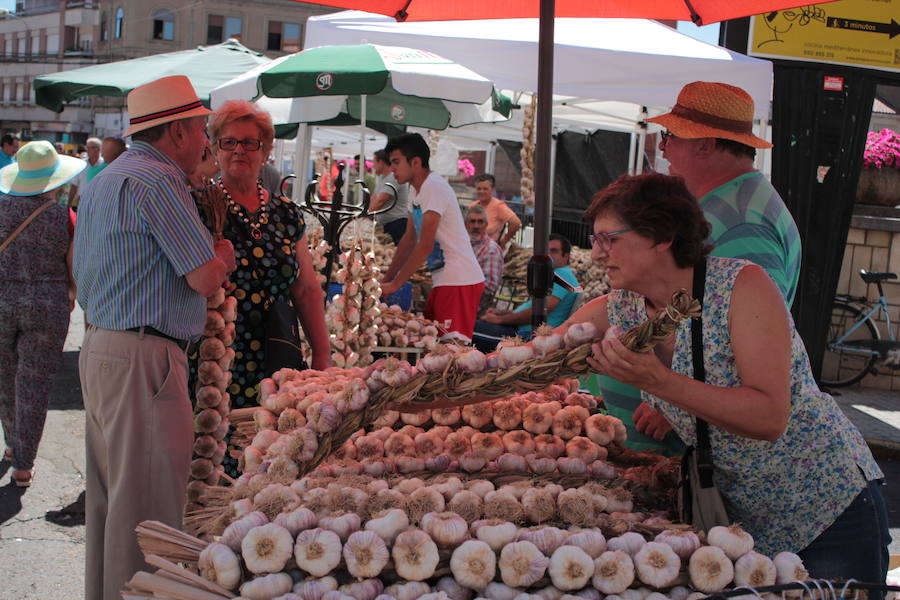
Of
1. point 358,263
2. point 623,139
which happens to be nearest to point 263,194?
point 358,263

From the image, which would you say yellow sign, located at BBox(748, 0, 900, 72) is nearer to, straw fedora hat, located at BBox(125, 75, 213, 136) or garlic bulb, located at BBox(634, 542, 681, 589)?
straw fedora hat, located at BBox(125, 75, 213, 136)

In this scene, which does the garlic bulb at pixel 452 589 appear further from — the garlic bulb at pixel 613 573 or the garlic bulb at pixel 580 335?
the garlic bulb at pixel 580 335

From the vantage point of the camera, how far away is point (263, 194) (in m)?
3.40

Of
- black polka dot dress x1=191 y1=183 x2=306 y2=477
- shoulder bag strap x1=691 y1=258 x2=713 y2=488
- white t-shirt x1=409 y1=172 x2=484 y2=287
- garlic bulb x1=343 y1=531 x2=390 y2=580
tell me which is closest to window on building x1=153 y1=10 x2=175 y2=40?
white t-shirt x1=409 y1=172 x2=484 y2=287

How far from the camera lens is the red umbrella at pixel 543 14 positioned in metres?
3.25

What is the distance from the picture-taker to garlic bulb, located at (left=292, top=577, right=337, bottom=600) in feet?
4.81

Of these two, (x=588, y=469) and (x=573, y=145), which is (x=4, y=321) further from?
(x=573, y=145)

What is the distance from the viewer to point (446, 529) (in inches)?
60.1

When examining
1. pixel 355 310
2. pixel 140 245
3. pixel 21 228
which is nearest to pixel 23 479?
pixel 21 228

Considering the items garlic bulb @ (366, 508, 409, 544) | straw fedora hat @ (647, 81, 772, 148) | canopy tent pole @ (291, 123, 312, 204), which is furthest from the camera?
canopy tent pole @ (291, 123, 312, 204)

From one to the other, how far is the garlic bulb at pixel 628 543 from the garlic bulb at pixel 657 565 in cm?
3

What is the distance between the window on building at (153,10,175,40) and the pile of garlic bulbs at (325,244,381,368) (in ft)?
172

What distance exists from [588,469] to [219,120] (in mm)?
2090

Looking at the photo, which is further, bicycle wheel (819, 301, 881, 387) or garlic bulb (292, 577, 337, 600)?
bicycle wheel (819, 301, 881, 387)
